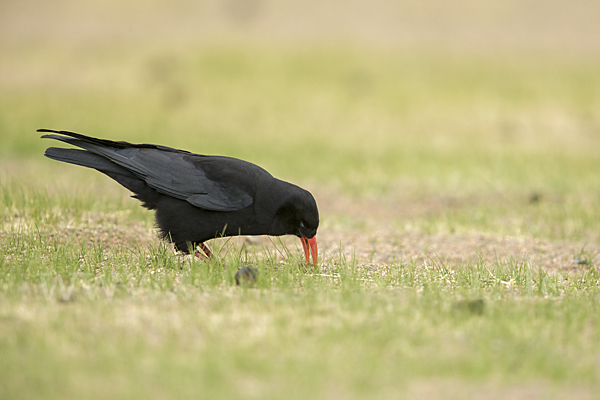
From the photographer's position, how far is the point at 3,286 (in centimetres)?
375

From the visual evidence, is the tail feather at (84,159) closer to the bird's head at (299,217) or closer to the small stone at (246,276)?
the bird's head at (299,217)

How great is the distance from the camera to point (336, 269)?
4.71 metres

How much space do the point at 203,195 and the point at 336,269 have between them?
46.3 inches

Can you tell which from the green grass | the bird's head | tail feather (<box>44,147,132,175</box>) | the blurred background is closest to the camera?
the green grass

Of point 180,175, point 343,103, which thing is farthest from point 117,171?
point 343,103

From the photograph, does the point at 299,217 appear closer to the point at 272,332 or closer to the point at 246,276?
the point at 246,276

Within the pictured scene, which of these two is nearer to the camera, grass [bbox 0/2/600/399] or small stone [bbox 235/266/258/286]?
grass [bbox 0/2/600/399]

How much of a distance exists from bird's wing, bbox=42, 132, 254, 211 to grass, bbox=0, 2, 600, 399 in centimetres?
43

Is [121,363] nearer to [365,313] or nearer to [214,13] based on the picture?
[365,313]

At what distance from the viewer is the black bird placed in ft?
15.9

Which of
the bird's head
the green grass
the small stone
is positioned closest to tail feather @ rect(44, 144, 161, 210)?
the green grass

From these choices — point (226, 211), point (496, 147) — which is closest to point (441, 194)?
point (496, 147)

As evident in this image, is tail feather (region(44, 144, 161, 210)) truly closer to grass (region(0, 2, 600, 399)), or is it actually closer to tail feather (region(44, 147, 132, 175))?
tail feather (region(44, 147, 132, 175))

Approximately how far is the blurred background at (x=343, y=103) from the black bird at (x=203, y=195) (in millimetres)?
2404
